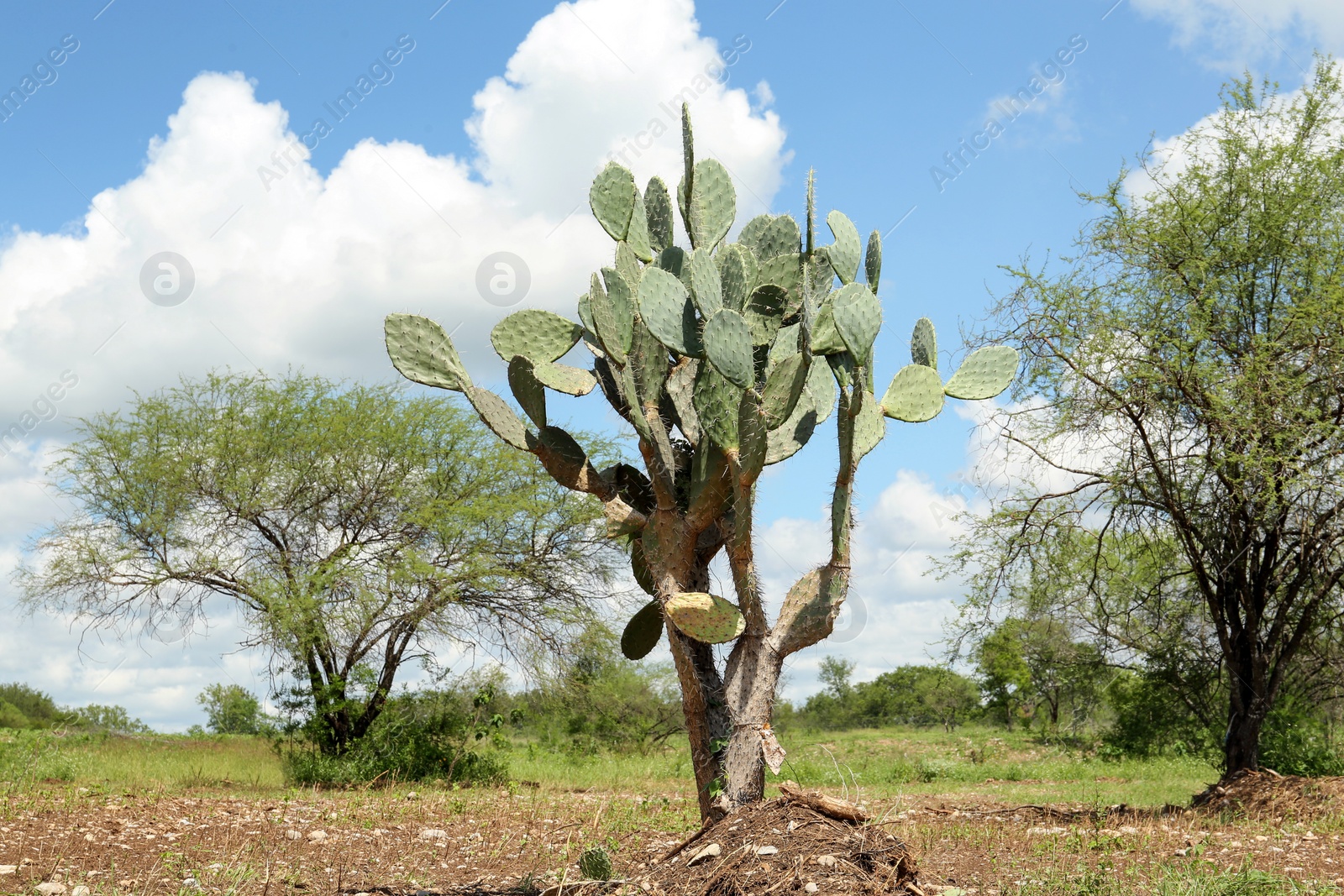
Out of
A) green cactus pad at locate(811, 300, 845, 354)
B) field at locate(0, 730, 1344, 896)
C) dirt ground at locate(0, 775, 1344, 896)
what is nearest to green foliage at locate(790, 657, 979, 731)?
field at locate(0, 730, 1344, 896)

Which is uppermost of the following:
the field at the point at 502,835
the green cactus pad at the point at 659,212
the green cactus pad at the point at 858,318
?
the green cactus pad at the point at 659,212

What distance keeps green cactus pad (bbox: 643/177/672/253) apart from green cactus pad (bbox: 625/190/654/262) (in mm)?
74

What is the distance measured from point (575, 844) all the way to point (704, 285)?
3863 mm

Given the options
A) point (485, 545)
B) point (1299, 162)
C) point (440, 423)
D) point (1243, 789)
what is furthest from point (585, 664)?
point (1299, 162)

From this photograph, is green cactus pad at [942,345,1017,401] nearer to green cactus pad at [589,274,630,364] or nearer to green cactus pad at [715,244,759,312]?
green cactus pad at [715,244,759,312]

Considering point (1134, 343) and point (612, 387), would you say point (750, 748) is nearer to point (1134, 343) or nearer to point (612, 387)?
point (612, 387)

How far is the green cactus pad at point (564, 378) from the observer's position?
6.05 meters

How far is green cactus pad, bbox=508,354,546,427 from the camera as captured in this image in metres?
5.90

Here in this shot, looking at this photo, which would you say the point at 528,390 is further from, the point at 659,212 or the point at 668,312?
the point at 659,212

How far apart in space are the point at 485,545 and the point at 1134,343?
27.6ft

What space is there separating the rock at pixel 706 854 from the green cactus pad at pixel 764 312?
2.76m

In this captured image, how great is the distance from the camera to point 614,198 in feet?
21.4

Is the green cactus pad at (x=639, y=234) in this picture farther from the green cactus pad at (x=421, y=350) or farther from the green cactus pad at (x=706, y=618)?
the green cactus pad at (x=706, y=618)

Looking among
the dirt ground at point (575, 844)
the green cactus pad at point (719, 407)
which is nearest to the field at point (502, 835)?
the dirt ground at point (575, 844)
